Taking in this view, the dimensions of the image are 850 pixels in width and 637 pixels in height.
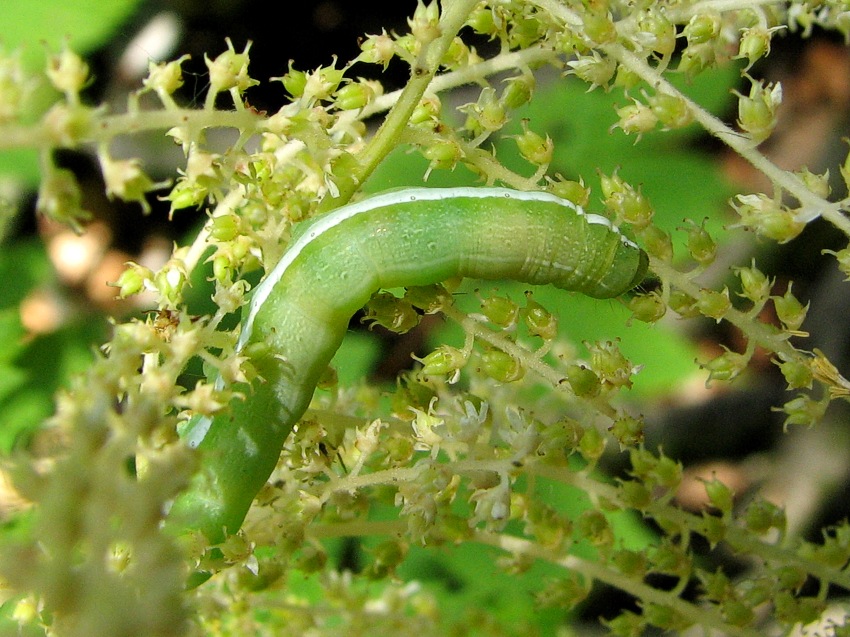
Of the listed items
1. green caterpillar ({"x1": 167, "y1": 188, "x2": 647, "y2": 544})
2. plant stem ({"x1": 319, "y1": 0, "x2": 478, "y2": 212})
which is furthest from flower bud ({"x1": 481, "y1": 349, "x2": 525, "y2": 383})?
plant stem ({"x1": 319, "y1": 0, "x2": 478, "y2": 212})

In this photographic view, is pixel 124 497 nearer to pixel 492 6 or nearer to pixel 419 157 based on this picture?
pixel 492 6

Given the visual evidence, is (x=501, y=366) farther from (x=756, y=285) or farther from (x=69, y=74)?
(x=69, y=74)

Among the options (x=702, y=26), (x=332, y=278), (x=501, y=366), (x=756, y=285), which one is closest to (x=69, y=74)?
(x=332, y=278)

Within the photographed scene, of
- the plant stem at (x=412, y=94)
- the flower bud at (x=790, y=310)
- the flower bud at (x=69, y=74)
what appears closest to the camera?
the flower bud at (x=69, y=74)

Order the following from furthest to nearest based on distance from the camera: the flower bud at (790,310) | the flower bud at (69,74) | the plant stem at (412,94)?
1. the flower bud at (790,310)
2. the plant stem at (412,94)
3. the flower bud at (69,74)

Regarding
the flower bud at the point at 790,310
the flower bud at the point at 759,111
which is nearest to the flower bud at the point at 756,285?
the flower bud at the point at 790,310

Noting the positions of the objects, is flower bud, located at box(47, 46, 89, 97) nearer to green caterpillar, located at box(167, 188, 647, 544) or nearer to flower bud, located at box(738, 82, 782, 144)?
green caterpillar, located at box(167, 188, 647, 544)

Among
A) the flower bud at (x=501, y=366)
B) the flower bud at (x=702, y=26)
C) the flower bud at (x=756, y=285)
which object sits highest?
the flower bud at (x=702, y=26)

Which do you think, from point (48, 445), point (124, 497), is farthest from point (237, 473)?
point (124, 497)

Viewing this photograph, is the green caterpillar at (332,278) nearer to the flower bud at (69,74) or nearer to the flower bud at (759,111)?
the flower bud at (759,111)
